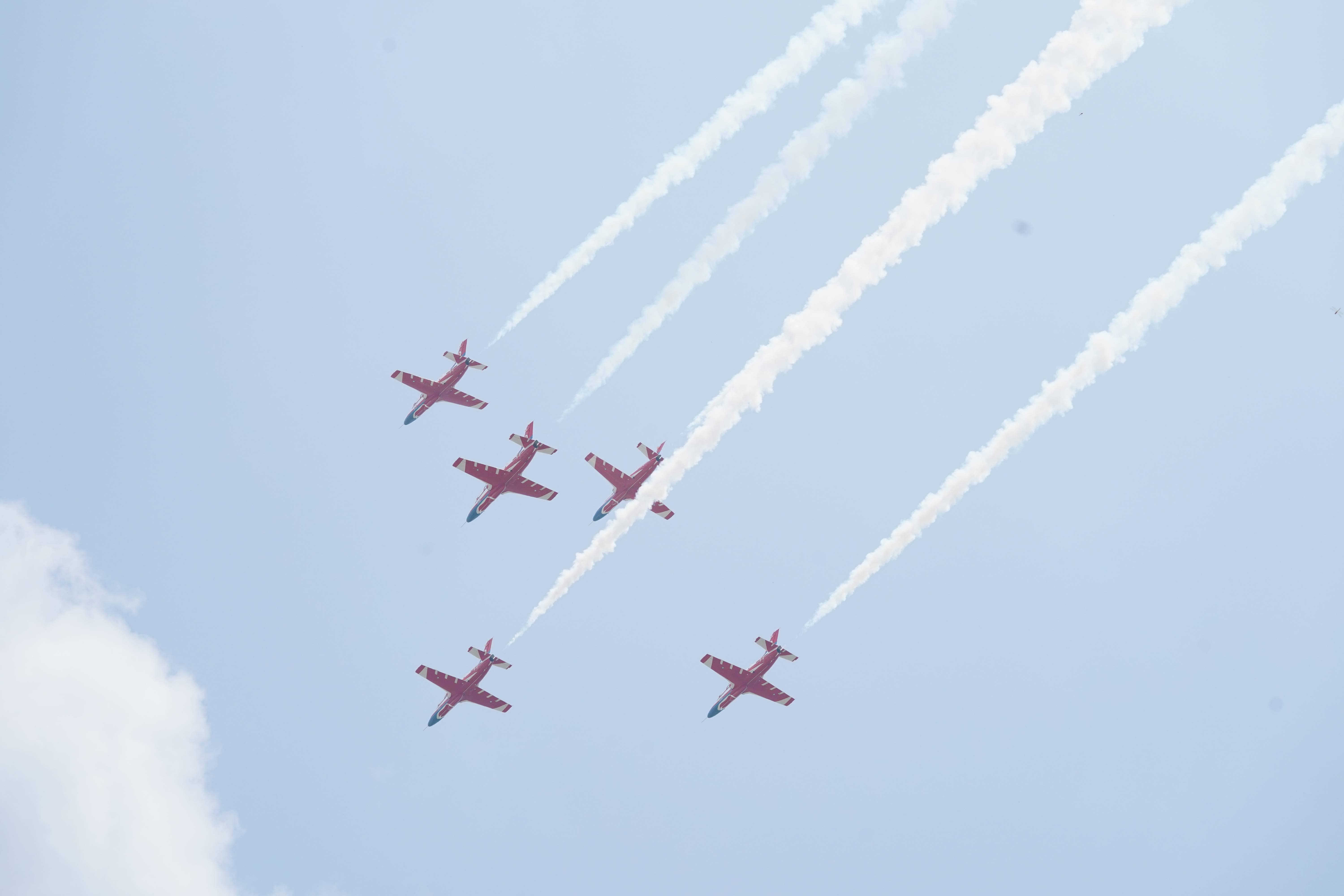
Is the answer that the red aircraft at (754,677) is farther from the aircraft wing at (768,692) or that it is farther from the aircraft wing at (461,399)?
the aircraft wing at (461,399)

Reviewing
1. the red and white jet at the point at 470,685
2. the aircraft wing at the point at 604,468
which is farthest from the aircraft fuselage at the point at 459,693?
the aircraft wing at the point at 604,468

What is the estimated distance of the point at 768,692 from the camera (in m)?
48.0

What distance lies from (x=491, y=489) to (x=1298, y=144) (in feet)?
103

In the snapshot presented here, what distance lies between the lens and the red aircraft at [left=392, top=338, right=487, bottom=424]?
46.2 metres

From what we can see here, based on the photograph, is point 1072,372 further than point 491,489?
No

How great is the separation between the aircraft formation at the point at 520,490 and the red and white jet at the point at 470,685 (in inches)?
1.2

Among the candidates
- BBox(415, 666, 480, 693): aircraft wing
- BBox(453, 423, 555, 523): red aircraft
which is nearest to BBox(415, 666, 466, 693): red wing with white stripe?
BBox(415, 666, 480, 693): aircraft wing

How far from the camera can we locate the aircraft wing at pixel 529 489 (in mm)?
47000

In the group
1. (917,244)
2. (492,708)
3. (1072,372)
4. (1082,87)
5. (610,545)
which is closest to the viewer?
(1082,87)

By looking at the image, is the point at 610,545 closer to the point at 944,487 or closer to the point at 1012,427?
the point at 944,487

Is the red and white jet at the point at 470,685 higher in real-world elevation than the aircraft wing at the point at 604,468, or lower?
lower

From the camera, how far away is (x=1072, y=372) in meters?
35.3

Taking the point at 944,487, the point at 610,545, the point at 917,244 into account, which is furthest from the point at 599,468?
the point at 917,244

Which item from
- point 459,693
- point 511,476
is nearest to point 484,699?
point 459,693
